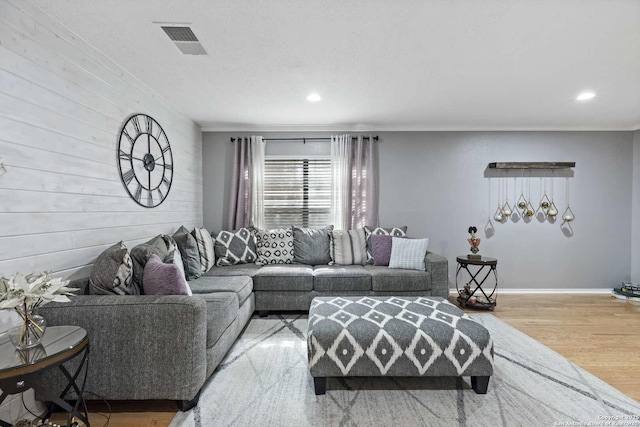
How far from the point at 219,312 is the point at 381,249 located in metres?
2.17

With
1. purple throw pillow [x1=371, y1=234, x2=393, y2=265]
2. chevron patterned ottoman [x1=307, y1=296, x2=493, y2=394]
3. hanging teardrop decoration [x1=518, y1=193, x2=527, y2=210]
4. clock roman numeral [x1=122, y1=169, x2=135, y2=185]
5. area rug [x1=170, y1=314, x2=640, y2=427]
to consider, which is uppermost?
clock roman numeral [x1=122, y1=169, x2=135, y2=185]

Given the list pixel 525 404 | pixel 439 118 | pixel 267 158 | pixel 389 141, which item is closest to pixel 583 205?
pixel 439 118

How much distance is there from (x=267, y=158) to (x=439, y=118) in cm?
248

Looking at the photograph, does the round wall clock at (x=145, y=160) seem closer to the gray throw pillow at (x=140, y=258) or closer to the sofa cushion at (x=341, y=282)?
the gray throw pillow at (x=140, y=258)

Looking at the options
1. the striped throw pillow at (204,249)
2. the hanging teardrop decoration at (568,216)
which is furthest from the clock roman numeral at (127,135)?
the hanging teardrop decoration at (568,216)

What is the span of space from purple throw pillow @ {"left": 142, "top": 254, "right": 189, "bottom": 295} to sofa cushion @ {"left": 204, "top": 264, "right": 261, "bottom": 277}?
116cm

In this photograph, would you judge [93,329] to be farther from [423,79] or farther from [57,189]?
[423,79]

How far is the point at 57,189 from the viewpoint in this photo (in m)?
1.82

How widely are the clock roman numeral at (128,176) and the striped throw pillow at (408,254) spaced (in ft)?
9.48

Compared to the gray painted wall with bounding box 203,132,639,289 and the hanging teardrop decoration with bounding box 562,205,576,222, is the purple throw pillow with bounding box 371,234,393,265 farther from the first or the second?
the hanging teardrop decoration with bounding box 562,205,576,222

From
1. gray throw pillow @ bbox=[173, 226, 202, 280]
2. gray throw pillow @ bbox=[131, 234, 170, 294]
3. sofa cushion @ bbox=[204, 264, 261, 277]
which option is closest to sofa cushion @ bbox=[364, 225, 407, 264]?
sofa cushion @ bbox=[204, 264, 261, 277]

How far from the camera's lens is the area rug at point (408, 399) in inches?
65.2

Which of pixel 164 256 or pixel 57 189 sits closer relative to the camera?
pixel 57 189

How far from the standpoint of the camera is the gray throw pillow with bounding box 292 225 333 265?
12.1 ft
